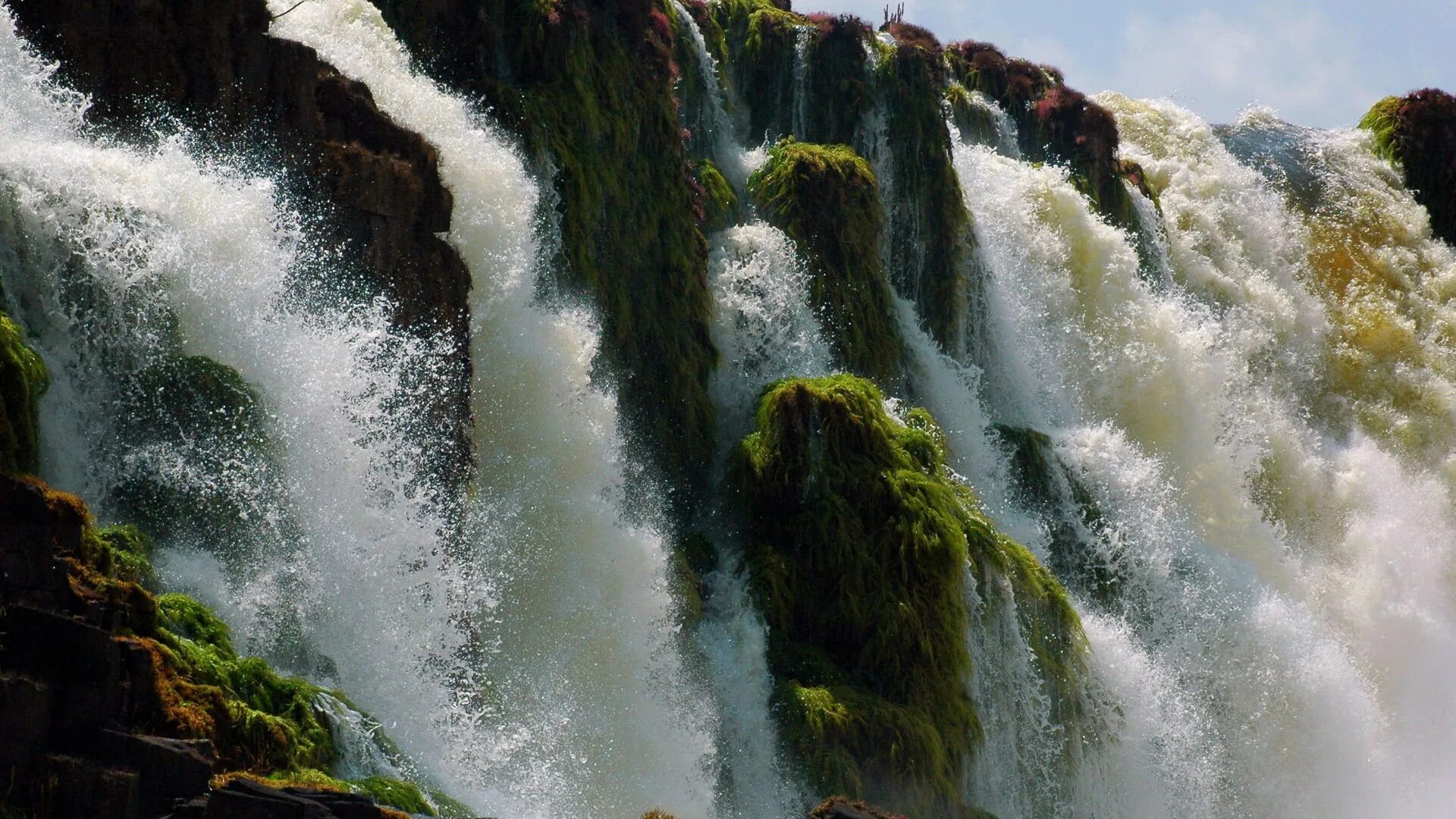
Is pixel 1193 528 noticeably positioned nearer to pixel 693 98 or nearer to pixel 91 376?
pixel 693 98

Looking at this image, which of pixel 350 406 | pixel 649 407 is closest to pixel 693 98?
pixel 649 407

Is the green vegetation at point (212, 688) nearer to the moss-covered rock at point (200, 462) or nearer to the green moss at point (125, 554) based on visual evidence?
the green moss at point (125, 554)

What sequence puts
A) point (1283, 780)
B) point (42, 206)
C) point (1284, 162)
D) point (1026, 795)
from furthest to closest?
point (1284, 162) → point (1283, 780) → point (1026, 795) → point (42, 206)

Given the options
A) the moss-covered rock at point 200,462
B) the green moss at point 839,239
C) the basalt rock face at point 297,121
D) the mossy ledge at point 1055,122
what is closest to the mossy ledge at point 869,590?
the green moss at point 839,239

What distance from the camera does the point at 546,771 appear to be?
14375 millimetres

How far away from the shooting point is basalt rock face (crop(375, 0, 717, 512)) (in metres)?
18.8

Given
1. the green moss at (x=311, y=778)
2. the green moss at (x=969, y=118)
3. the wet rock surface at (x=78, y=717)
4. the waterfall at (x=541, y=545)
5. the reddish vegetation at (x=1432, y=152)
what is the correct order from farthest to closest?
the reddish vegetation at (x=1432, y=152), the green moss at (x=969, y=118), the waterfall at (x=541, y=545), the green moss at (x=311, y=778), the wet rock surface at (x=78, y=717)

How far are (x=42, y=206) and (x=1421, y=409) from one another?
83.8 ft

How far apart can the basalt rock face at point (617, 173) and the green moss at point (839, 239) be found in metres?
1.82

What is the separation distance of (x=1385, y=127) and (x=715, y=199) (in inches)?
836

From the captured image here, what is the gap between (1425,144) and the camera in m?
37.7

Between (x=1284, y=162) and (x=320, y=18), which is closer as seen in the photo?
(x=320, y=18)

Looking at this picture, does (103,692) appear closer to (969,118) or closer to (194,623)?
→ (194,623)

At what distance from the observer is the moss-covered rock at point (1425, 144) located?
120ft
